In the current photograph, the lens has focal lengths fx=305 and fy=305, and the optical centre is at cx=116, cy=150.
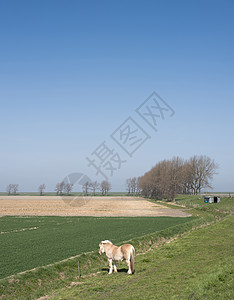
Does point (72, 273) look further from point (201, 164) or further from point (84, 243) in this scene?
point (201, 164)

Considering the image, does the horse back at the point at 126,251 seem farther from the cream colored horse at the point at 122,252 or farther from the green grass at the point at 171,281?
the green grass at the point at 171,281

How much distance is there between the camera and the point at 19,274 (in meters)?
19.1

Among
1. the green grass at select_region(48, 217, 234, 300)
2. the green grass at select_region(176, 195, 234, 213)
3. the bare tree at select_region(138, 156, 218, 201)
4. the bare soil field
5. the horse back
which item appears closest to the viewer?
the green grass at select_region(48, 217, 234, 300)

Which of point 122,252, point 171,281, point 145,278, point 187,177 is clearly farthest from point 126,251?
point 187,177

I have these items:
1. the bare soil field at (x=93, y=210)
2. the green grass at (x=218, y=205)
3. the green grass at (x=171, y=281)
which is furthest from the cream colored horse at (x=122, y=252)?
the green grass at (x=218, y=205)

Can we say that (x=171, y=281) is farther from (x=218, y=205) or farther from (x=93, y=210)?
(x=218, y=205)

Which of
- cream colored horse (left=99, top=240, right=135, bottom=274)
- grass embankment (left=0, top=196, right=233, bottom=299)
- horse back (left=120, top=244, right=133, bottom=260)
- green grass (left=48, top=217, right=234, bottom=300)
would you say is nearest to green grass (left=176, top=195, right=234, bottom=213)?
grass embankment (left=0, top=196, right=233, bottom=299)

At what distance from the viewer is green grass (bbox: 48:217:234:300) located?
13.1m

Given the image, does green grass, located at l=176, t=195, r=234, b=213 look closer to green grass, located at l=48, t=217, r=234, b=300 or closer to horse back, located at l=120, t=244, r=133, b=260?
green grass, located at l=48, t=217, r=234, b=300

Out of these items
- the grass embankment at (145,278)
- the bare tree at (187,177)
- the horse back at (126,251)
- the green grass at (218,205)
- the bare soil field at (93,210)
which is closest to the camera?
the grass embankment at (145,278)

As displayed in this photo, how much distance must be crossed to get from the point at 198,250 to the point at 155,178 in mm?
145507

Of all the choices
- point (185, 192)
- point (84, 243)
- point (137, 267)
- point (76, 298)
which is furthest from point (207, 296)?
point (185, 192)

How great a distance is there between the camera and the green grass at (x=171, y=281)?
13.1 meters

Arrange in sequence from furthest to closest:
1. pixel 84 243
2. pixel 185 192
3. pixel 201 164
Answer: pixel 185 192 → pixel 201 164 → pixel 84 243
